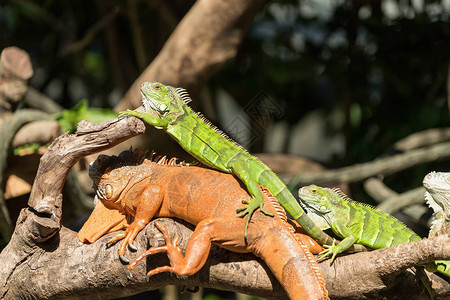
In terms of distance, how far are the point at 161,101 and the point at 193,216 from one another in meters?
0.56

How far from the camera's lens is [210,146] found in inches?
95.5

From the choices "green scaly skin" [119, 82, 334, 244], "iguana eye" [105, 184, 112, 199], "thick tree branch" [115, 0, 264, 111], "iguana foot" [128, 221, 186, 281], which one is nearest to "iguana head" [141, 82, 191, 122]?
"green scaly skin" [119, 82, 334, 244]

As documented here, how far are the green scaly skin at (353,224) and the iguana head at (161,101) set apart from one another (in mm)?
668

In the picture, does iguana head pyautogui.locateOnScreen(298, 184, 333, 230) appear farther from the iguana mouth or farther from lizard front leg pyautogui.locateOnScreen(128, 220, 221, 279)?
the iguana mouth

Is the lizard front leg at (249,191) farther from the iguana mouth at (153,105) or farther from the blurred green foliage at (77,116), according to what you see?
the blurred green foliage at (77,116)

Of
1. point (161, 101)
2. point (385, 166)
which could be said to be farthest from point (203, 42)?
point (161, 101)

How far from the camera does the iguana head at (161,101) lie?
2.45 metres

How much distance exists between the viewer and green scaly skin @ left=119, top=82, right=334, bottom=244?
2240 mm

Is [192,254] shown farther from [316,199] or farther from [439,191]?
[439,191]

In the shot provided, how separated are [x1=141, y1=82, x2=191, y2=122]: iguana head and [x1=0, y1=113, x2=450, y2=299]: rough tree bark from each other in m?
0.22

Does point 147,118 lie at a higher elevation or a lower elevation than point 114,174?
higher

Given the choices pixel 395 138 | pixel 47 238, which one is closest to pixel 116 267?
pixel 47 238

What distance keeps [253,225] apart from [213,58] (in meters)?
2.56

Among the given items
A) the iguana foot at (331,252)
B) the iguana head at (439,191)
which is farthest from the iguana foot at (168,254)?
the iguana head at (439,191)
